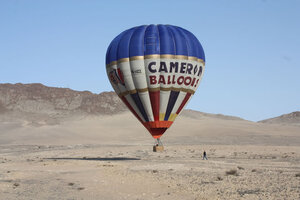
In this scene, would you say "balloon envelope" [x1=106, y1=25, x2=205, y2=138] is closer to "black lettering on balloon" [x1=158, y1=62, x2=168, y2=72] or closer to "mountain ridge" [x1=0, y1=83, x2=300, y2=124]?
"black lettering on balloon" [x1=158, y1=62, x2=168, y2=72]

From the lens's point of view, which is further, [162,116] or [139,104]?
[139,104]

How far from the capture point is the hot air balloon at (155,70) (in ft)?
96.3

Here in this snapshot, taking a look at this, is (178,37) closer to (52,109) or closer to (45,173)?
(45,173)

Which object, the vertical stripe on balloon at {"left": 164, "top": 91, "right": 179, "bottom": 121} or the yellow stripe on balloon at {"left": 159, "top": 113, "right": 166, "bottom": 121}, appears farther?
the vertical stripe on balloon at {"left": 164, "top": 91, "right": 179, "bottom": 121}

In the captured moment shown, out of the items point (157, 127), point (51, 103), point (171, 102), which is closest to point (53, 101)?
point (51, 103)

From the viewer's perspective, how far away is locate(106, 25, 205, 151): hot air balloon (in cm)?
2936

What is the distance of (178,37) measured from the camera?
29922 mm

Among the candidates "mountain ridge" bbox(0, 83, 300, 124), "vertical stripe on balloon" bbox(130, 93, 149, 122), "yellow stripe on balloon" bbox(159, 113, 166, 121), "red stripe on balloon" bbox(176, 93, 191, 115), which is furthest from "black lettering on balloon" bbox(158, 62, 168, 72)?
"mountain ridge" bbox(0, 83, 300, 124)

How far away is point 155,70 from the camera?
29.3m

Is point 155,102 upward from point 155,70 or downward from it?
downward

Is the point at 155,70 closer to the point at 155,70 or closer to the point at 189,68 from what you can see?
the point at 155,70

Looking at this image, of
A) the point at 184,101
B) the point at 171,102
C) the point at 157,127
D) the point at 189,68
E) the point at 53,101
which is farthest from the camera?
the point at 53,101

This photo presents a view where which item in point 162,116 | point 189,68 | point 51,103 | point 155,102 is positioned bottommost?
point 162,116

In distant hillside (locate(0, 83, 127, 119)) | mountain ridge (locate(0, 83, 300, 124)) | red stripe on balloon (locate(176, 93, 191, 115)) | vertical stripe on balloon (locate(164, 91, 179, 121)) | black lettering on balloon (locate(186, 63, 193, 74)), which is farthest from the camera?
distant hillside (locate(0, 83, 127, 119))
